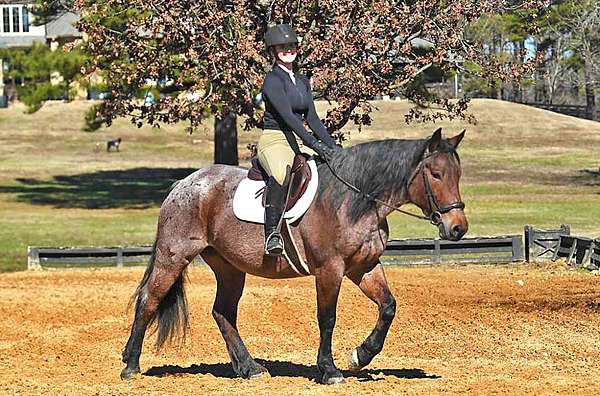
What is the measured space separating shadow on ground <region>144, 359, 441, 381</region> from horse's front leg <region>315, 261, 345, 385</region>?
0.47 metres

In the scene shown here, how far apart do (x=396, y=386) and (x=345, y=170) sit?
7.22 ft

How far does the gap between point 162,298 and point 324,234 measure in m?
2.31

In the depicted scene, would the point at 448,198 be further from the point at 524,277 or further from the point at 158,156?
the point at 158,156

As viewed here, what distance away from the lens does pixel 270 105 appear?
453 inches

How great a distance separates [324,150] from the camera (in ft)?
37.3

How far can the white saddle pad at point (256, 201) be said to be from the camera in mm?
11461

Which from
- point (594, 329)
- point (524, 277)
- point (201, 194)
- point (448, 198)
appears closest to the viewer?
point (448, 198)

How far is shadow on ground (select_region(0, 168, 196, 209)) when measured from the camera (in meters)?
44.3

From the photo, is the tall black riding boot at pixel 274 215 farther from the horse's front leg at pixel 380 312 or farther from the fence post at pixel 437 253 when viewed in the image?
the fence post at pixel 437 253

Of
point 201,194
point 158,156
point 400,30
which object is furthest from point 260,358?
point 158,156

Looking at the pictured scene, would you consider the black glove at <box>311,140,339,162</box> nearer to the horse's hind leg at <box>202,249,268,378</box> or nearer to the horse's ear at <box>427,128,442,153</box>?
the horse's ear at <box>427,128,442,153</box>

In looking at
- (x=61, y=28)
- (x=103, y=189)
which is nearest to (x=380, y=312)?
(x=103, y=189)

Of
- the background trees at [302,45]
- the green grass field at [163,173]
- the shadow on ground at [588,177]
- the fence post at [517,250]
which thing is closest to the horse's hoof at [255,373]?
the fence post at [517,250]

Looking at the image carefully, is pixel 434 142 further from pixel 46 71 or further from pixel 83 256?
pixel 46 71
